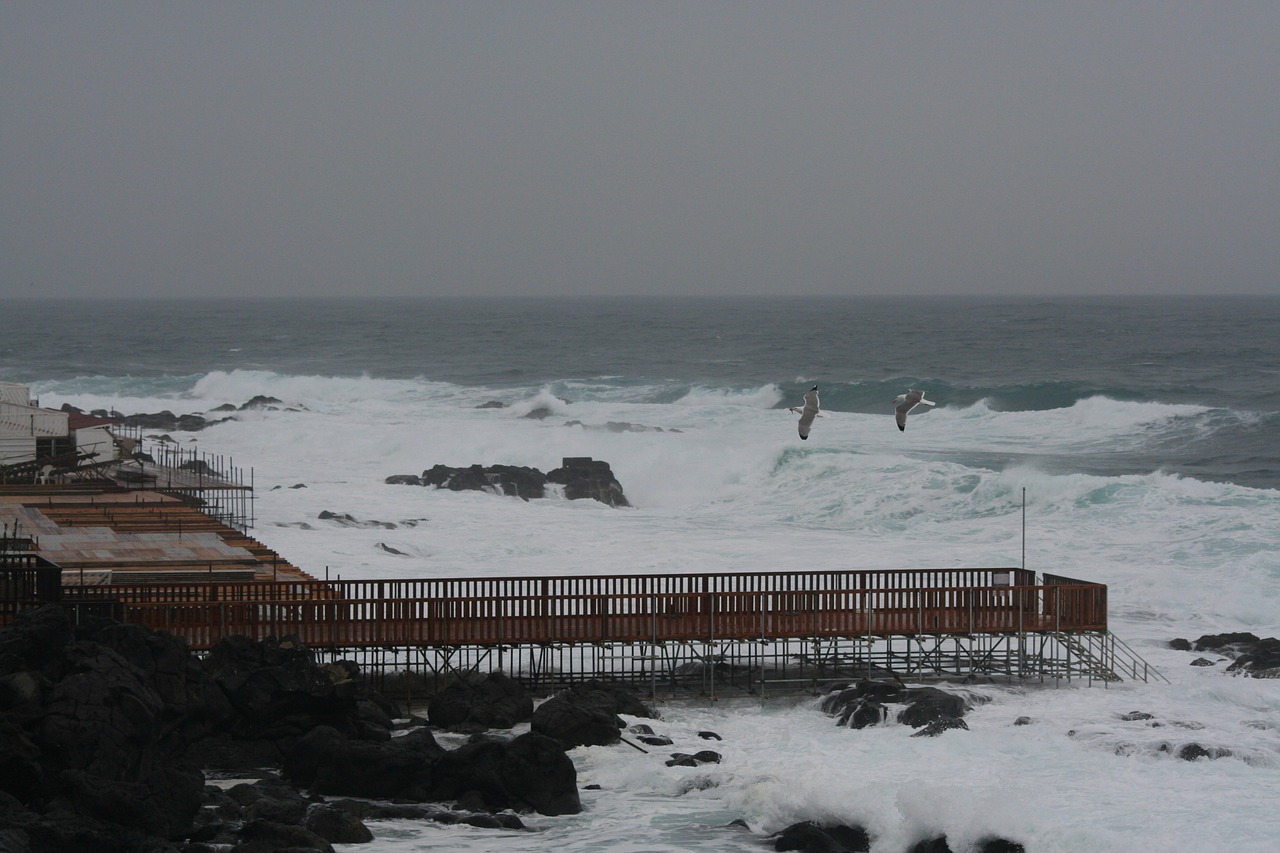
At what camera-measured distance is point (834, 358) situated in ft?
382

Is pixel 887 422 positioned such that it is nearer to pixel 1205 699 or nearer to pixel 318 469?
pixel 318 469

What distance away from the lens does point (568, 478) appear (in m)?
52.8

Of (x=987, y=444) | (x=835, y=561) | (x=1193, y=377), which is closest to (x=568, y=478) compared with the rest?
(x=835, y=561)

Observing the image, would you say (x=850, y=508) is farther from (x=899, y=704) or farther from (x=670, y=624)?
(x=899, y=704)

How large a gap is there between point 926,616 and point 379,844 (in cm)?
1102

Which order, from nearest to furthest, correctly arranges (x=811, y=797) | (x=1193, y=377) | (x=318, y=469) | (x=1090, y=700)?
(x=811, y=797) → (x=1090, y=700) → (x=318, y=469) → (x=1193, y=377)

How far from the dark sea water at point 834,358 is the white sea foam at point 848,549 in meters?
3.99

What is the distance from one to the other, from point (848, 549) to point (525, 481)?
14458 millimetres

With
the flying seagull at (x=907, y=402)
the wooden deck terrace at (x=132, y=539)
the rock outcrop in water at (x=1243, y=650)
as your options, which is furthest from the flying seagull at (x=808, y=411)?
the rock outcrop in water at (x=1243, y=650)

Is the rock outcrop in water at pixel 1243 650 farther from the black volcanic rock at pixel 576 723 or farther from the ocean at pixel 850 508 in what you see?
the black volcanic rock at pixel 576 723

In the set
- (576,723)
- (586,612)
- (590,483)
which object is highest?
(586,612)

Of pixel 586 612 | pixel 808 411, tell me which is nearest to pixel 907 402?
pixel 808 411

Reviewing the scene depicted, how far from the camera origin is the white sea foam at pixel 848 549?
18234mm

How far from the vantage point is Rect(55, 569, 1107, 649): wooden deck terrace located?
23.9 m
